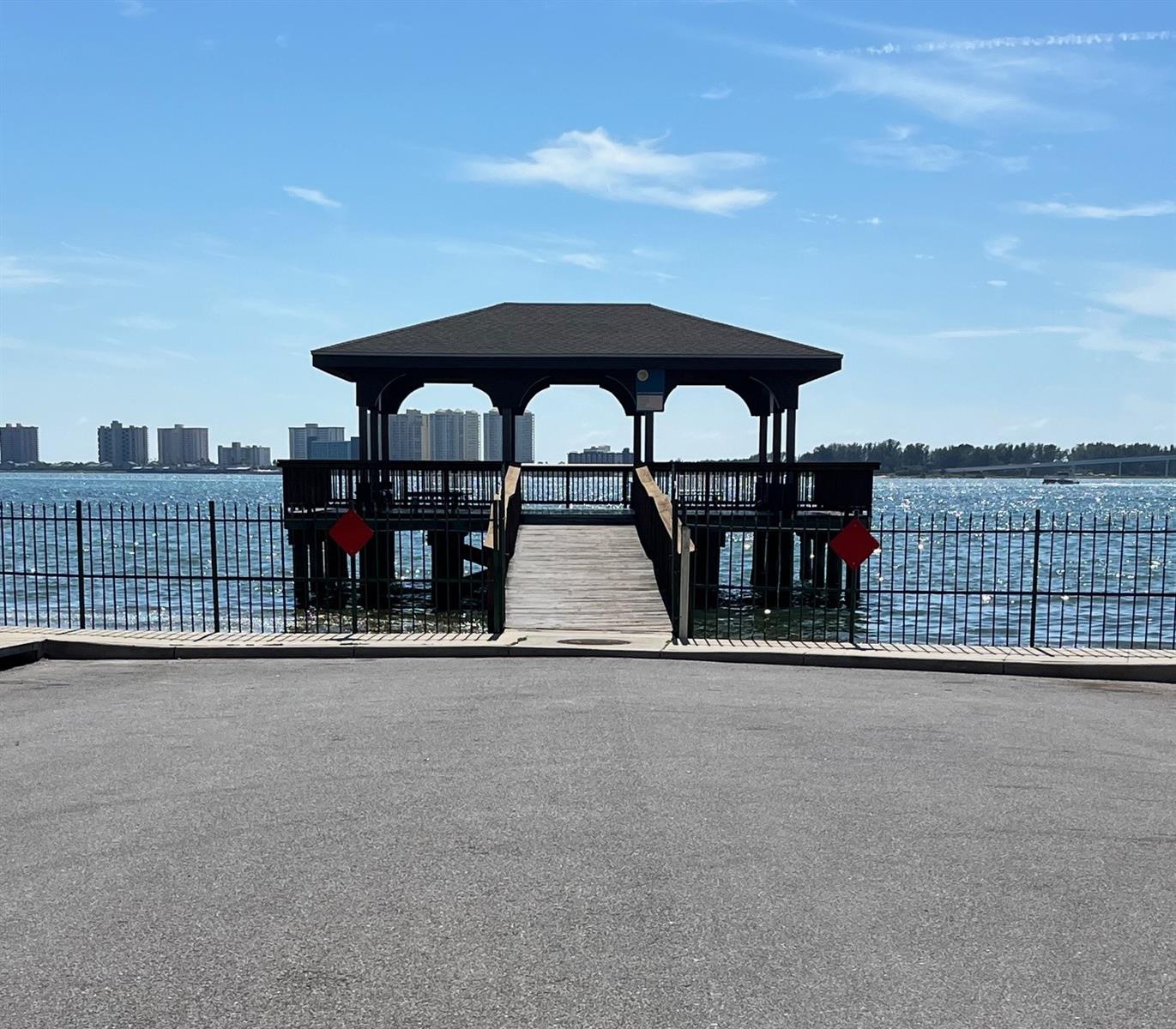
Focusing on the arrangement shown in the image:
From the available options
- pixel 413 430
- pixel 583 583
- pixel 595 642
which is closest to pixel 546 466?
pixel 583 583

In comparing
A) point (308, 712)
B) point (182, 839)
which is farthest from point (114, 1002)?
point (308, 712)

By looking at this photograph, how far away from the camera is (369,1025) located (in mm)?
4078

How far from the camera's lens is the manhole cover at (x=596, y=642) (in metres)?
13.9

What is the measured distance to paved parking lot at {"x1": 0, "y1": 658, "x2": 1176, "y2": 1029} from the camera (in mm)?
4359

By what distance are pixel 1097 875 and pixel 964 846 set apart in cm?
68

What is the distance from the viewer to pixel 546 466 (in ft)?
103

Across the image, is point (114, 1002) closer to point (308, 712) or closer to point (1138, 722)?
point (308, 712)

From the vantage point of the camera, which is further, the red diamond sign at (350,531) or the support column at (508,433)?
the support column at (508,433)

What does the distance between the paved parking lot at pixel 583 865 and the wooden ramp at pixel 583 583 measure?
21.5 feet

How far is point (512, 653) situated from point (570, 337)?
50.7ft

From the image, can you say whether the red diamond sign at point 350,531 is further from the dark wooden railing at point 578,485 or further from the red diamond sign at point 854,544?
the dark wooden railing at point 578,485

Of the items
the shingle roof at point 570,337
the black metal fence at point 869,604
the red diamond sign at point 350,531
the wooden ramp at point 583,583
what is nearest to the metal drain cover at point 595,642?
the wooden ramp at point 583,583

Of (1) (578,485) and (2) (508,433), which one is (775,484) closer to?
(2) (508,433)

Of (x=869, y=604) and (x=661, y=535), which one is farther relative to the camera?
(x=869, y=604)
